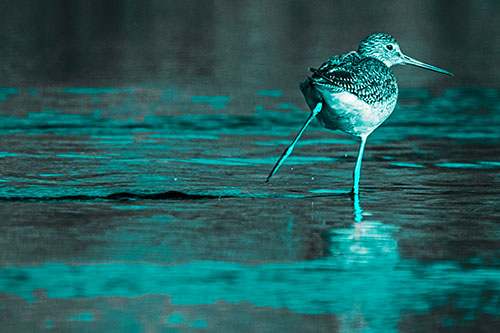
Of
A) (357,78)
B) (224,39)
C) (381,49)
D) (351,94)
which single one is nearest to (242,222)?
(351,94)

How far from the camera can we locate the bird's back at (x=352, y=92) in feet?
28.6

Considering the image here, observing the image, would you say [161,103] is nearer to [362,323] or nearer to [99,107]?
[99,107]

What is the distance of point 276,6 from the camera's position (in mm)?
29156

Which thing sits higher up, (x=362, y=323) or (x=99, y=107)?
(x=362, y=323)

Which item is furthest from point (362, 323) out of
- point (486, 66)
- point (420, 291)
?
point (486, 66)

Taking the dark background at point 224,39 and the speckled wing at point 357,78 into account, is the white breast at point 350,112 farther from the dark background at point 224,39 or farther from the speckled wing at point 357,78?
the dark background at point 224,39

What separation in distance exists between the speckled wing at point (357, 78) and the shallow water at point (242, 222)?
0.85m

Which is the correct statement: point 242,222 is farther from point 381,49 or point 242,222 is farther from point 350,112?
point 381,49

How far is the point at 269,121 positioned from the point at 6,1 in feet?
63.0

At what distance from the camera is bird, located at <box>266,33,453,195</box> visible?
873 centimetres

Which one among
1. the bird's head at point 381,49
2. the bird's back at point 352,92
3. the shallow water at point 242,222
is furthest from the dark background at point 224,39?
the bird's back at point 352,92

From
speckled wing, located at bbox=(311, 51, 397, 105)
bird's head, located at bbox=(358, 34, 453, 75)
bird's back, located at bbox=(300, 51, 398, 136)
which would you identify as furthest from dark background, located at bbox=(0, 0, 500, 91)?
bird's back, located at bbox=(300, 51, 398, 136)

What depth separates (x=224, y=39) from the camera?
2262 centimetres

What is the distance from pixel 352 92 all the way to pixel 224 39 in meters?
14.0
